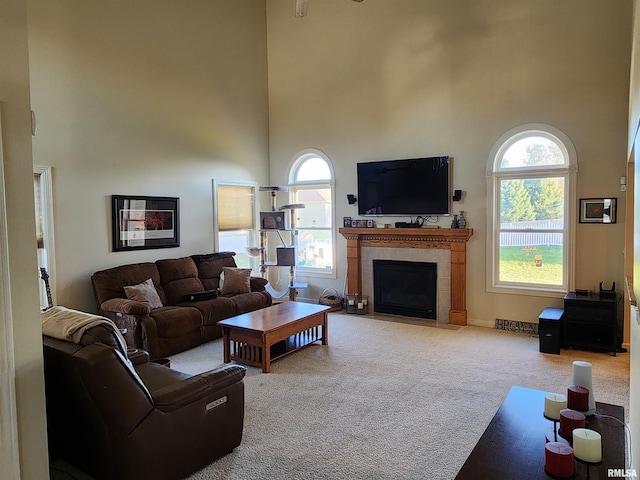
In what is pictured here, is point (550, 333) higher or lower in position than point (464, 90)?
lower

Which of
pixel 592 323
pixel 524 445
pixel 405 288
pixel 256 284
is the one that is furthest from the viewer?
pixel 405 288

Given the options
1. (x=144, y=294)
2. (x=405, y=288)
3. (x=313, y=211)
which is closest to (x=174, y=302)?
(x=144, y=294)

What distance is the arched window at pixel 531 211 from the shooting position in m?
5.70

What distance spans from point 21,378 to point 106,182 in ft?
13.1

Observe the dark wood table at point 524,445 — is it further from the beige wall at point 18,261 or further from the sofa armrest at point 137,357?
the sofa armrest at point 137,357

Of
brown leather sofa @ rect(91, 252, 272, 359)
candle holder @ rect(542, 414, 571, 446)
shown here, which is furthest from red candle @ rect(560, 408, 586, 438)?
brown leather sofa @ rect(91, 252, 272, 359)

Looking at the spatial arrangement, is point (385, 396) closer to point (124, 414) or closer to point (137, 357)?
point (137, 357)

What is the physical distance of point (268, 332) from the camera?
4.57 m

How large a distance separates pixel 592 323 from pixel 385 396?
2.71m

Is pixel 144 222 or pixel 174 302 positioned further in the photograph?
pixel 144 222

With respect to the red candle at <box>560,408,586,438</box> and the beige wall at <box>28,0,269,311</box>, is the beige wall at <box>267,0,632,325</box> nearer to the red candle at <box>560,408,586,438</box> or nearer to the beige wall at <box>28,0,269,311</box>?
the beige wall at <box>28,0,269,311</box>

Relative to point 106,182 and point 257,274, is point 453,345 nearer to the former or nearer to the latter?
point 257,274

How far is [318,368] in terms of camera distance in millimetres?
4684

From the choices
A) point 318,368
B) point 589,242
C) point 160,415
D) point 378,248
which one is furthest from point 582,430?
point 378,248
